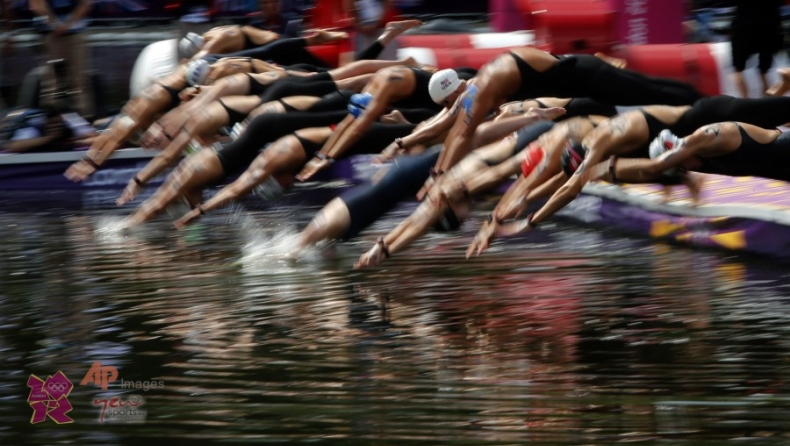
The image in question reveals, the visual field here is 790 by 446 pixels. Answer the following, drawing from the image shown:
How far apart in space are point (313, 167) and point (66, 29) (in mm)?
4945

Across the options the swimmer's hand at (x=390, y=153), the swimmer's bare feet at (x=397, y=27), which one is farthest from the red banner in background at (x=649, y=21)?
the swimmer's hand at (x=390, y=153)

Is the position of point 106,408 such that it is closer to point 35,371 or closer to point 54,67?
point 35,371

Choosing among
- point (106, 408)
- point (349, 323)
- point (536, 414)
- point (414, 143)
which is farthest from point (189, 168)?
point (536, 414)

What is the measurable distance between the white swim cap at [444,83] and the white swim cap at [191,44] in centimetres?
461

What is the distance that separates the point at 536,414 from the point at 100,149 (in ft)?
26.9

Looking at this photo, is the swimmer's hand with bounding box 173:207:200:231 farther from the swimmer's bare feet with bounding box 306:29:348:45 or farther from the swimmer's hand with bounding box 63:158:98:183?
the swimmer's bare feet with bounding box 306:29:348:45

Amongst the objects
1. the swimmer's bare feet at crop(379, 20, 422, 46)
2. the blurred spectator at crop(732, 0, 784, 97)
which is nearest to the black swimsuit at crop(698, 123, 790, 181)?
the blurred spectator at crop(732, 0, 784, 97)

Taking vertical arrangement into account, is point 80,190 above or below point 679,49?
below

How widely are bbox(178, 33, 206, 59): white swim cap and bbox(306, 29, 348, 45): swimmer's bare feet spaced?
1133 mm

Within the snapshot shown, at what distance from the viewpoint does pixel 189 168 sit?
988cm

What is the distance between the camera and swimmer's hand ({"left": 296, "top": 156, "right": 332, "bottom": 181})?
372 inches

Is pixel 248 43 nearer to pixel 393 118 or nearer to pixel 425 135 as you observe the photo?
pixel 393 118

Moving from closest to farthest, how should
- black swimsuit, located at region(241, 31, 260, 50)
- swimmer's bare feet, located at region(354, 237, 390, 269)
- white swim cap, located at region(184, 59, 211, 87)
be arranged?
swimmer's bare feet, located at region(354, 237, 390, 269) < white swim cap, located at region(184, 59, 211, 87) < black swimsuit, located at region(241, 31, 260, 50)

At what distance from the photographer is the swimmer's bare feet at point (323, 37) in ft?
40.3
